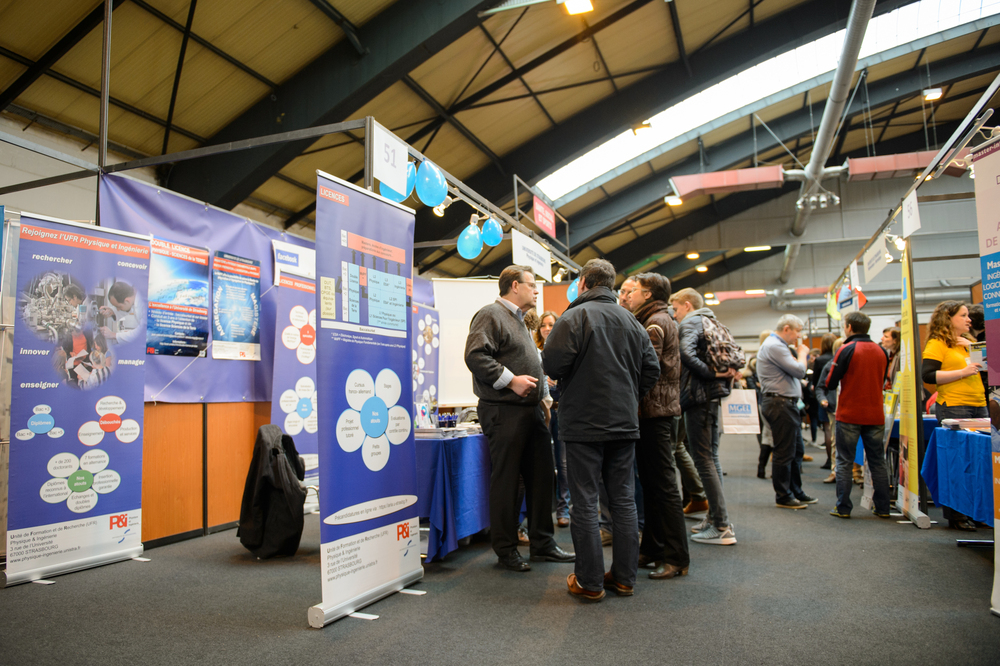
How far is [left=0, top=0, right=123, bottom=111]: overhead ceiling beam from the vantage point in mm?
4898

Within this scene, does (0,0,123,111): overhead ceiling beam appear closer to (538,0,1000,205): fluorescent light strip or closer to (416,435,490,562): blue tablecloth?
(416,435,490,562): blue tablecloth

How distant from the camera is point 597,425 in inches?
100

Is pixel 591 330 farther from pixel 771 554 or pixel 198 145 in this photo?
pixel 198 145

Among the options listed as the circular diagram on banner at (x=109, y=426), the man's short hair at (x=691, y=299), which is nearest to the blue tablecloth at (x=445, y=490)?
the man's short hair at (x=691, y=299)

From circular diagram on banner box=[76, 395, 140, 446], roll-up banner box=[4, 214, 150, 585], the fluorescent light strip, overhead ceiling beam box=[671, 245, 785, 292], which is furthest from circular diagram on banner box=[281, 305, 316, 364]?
overhead ceiling beam box=[671, 245, 785, 292]

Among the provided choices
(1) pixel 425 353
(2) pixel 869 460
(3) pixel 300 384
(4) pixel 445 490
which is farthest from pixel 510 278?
(1) pixel 425 353

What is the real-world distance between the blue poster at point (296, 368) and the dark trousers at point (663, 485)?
9.51ft

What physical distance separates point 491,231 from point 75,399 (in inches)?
148

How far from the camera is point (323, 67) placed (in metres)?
6.27

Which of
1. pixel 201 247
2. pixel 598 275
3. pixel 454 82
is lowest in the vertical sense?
pixel 598 275

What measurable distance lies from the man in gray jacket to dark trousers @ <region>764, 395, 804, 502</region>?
2.16 m

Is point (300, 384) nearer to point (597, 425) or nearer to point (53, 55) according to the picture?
point (597, 425)

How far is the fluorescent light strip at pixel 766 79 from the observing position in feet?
28.7

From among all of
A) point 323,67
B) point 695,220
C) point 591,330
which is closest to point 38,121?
point 323,67
